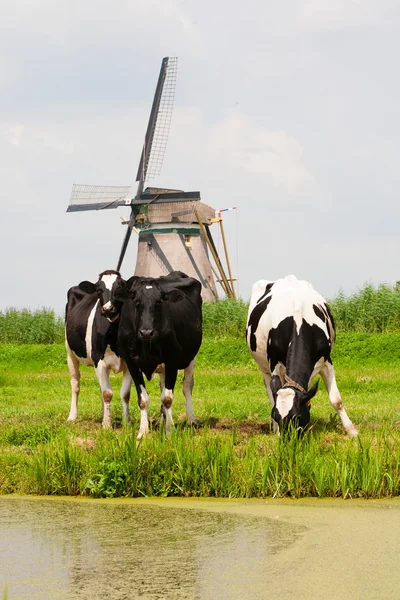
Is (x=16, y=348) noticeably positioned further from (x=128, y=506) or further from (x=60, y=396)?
(x=128, y=506)

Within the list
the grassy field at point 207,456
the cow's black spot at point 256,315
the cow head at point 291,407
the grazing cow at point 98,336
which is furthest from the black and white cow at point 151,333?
the cow head at point 291,407

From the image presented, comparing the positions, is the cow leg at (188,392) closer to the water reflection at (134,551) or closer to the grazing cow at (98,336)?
the grazing cow at (98,336)

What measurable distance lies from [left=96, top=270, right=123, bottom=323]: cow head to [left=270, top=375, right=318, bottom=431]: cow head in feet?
8.12

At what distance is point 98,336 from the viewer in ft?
36.4

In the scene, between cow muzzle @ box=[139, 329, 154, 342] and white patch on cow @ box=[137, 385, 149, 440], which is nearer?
cow muzzle @ box=[139, 329, 154, 342]

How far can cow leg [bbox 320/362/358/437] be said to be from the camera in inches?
384

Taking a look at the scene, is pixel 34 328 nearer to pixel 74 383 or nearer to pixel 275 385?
pixel 74 383

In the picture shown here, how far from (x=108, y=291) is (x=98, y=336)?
844mm

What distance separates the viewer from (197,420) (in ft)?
37.5

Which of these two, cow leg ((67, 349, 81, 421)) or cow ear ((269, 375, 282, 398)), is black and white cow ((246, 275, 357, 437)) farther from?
cow leg ((67, 349, 81, 421))

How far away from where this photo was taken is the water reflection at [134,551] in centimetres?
478

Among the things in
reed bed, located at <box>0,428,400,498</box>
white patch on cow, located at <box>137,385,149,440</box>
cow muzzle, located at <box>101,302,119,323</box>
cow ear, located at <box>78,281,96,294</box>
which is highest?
cow ear, located at <box>78,281,96,294</box>

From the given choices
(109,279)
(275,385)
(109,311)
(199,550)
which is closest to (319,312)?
(275,385)

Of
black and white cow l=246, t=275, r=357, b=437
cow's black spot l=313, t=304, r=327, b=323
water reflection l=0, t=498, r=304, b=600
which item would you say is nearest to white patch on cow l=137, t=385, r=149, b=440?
black and white cow l=246, t=275, r=357, b=437
